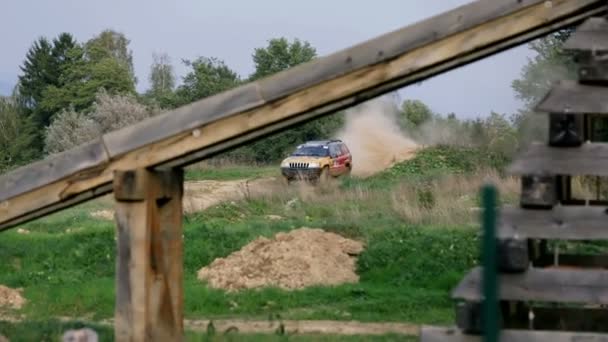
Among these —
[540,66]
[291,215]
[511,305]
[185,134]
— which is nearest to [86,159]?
[185,134]

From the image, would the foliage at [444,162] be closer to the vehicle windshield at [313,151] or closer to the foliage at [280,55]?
the vehicle windshield at [313,151]

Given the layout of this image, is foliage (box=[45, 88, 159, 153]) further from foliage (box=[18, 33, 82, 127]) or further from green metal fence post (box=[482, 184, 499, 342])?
green metal fence post (box=[482, 184, 499, 342])

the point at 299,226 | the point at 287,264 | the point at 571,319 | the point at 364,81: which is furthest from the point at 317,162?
the point at 364,81

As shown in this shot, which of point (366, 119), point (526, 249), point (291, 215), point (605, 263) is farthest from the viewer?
point (366, 119)

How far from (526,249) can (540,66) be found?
1305 inches

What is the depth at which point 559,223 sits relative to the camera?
24.8 feet

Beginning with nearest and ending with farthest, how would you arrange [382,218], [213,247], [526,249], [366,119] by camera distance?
[526,249] < [213,247] < [382,218] < [366,119]

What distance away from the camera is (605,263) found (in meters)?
9.95

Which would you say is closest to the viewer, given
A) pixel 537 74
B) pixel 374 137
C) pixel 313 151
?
pixel 537 74

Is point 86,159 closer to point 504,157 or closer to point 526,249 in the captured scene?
point 526,249

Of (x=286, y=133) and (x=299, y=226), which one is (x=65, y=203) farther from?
(x=286, y=133)

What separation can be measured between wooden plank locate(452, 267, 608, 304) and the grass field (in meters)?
3.95

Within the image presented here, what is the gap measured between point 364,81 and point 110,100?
53874 millimetres

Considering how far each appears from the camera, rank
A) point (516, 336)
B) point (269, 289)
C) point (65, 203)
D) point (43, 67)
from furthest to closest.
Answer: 1. point (43, 67)
2. point (269, 289)
3. point (65, 203)
4. point (516, 336)
